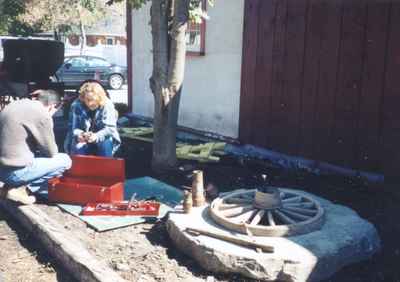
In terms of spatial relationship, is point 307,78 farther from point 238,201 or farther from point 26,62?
point 26,62

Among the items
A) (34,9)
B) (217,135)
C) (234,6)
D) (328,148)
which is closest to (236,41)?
(234,6)

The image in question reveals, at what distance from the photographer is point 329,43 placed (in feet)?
23.4

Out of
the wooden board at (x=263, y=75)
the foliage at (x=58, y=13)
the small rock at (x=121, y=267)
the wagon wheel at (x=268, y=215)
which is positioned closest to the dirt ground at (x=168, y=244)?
the small rock at (x=121, y=267)

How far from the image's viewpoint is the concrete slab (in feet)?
12.1

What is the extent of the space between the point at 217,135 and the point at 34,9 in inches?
999

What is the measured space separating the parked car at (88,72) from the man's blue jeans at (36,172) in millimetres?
15549

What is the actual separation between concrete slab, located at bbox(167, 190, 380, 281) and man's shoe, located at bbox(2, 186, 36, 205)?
1920mm

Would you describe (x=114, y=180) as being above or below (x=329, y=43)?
below

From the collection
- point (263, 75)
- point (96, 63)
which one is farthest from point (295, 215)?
point (96, 63)

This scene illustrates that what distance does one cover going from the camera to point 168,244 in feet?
14.8

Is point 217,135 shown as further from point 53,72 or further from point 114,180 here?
point 53,72

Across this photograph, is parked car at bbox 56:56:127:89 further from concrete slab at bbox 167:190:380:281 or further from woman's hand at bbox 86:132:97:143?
concrete slab at bbox 167:190:380:281

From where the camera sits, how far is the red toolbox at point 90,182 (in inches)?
210

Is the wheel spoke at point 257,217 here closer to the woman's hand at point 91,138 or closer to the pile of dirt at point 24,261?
the pile of dirt at point 24,261
